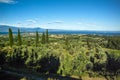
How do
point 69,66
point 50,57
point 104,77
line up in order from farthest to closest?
1. point 50,57
2. point 69,66
3. point 104,77

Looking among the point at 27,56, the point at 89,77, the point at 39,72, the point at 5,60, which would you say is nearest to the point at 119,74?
the point at 89,77

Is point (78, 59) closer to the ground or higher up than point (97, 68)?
higher up

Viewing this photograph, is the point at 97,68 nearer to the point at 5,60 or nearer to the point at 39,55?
the point at 39,55

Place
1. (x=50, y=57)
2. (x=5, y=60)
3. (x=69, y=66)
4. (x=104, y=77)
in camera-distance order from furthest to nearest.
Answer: (x=5, y=60) → (x=50, y=57) → (x=69, y=66) → (x=104, y=77)

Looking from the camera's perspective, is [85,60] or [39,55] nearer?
[85,60]

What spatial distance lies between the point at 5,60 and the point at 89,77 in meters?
12.7

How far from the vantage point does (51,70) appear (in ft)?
58.4

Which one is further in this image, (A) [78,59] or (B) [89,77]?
(A) [78,59]

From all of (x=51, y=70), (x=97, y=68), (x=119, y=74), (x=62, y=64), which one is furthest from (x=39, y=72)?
(x=119, y=74)

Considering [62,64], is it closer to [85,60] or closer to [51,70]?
[51,70]

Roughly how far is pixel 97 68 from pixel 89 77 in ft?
7.09

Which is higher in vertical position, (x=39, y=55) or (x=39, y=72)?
(x=39, y=55)

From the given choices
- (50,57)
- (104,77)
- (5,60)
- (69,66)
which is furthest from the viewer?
(5,60)

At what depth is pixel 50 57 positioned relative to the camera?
18.9 m
